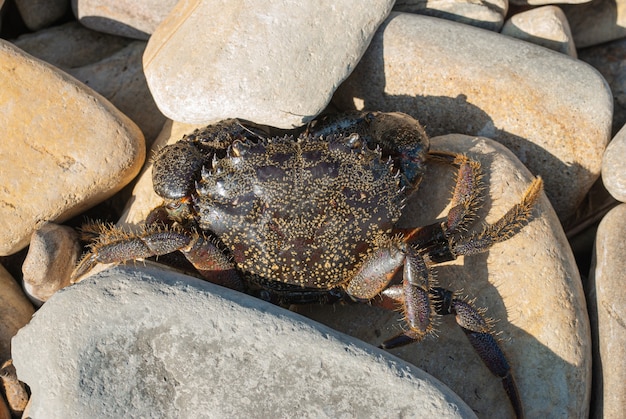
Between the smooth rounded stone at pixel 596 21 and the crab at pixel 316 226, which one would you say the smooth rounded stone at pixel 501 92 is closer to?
the crab at pixel 316 226

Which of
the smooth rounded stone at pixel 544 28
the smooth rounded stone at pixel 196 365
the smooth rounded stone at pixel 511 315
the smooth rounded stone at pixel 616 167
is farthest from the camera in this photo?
the smooth rounded stone at pixel 544 28

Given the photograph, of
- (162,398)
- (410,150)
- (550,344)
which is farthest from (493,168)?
(162,398)

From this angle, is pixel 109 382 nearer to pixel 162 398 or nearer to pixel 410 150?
pixel 162 398

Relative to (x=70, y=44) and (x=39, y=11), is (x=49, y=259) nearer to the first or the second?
(x=70, y=44)

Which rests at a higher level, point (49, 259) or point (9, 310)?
point (49, 259)

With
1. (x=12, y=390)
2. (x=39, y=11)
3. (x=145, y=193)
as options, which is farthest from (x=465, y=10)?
(x=12, y=390)

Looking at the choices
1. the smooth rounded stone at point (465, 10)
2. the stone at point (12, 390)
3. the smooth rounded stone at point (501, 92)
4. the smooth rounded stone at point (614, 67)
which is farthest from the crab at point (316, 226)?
Result: the smooth rounded stone at point (614, 67)

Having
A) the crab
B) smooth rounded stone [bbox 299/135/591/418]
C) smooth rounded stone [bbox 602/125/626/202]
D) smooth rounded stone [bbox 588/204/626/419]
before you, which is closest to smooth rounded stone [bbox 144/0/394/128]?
the crab
